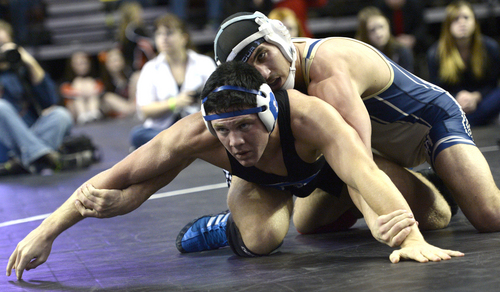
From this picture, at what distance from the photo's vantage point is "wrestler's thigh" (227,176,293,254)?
A: 102 inches

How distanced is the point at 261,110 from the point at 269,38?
46 cm

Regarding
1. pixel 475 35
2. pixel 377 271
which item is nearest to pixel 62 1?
pixel 475 35

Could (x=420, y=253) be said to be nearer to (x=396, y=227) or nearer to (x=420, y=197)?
(x=396, y=227)

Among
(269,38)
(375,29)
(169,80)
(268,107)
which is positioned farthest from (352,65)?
(375,29)

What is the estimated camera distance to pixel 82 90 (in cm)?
952

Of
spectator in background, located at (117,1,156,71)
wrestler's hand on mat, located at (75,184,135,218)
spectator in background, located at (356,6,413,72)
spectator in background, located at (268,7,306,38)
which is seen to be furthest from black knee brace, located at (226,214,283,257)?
spectator in background, located at (117,1,156,71)

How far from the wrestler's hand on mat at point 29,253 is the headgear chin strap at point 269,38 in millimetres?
1046

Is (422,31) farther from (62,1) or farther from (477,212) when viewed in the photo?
(62,1)

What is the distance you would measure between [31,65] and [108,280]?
3.80m

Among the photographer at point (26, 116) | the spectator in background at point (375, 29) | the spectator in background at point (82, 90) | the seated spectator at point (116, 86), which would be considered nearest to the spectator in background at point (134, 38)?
the seated spectator at point (116, 86)

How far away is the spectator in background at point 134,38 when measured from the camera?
8648mm

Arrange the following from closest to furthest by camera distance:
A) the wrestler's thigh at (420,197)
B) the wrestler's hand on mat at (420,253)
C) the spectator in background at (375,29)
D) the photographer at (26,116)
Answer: the wrestler's hand on mat at (420,253) → the wrestler's thigh at (420,197) → the photographer at (26,116) → the spectator in background at (375,29)

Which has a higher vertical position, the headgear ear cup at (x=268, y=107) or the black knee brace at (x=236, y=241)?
the headgear ear cup at (x=268, y=107)

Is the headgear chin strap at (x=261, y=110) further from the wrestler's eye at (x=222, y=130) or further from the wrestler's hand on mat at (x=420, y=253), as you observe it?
the wrestler's hand on mat at (x=420, y=253)
